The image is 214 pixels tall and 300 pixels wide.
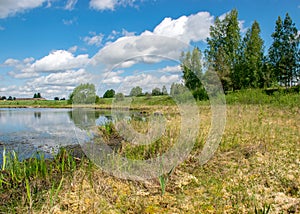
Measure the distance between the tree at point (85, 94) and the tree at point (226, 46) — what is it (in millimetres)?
20513

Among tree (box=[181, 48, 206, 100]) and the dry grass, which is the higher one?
tree (box=[181, 48, 206, 100])

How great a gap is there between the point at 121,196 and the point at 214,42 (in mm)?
25653

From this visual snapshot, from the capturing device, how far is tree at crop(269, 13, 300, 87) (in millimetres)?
23406

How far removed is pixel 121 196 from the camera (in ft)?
9.54

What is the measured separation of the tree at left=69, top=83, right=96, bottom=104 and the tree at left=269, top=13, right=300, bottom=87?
76.1 ft

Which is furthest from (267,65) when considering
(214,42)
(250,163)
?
(250,163)

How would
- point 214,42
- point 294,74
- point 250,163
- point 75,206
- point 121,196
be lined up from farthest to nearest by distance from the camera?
point 214,42 → point 294,74 → point 250,163 → point 121,196 → point 75,206

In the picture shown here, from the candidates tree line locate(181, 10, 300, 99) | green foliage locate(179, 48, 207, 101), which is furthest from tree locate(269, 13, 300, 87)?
green foliage locate(179, 48, 207, 101)

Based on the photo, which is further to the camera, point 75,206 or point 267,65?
point 267,65

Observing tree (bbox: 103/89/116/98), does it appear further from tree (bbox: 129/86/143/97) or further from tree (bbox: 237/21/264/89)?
tree (bbox: 237/21/264/89)

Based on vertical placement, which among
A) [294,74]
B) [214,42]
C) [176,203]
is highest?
[214,42]

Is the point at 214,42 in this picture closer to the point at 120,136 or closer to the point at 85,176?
the point at 120,136

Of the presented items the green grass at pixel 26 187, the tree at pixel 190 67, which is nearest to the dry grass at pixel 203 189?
the green grass at pixel 26 187

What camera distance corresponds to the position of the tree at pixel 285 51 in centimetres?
2341
